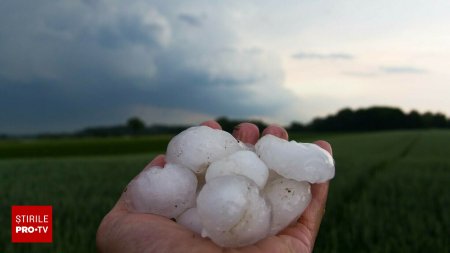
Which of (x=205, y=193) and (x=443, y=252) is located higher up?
(x=205, y=193)

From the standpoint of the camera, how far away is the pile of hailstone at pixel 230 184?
212 centimetres

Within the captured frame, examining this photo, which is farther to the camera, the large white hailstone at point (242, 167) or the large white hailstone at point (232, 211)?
the large white hailstone at point (242, 167)

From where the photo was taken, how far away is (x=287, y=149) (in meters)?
2.51

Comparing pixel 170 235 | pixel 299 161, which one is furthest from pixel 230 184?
pixel 299 161

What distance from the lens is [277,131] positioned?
3.03 m

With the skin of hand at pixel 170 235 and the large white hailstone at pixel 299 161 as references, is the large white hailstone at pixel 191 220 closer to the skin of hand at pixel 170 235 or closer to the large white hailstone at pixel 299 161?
the skin of hand at pixel 170 235

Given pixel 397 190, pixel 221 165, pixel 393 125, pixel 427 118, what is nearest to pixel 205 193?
pixel 221 165

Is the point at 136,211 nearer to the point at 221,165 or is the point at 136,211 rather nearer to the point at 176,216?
the point at 176,216

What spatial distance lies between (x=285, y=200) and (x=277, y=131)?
710 mm

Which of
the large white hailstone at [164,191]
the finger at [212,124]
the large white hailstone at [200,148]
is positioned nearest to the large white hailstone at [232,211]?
the large white hailstone at [164,191]

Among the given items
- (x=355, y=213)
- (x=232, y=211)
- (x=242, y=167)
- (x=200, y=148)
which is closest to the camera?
(x=232, y=211)

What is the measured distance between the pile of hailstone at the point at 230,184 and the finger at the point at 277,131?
1.03 ft

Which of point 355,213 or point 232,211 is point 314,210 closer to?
point 232,211

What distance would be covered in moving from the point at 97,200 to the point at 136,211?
173 inches
